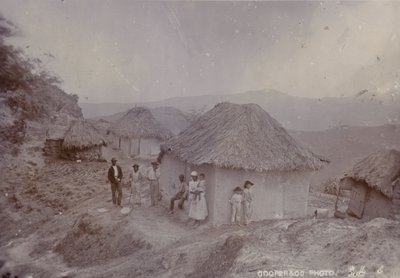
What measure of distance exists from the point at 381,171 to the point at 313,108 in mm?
52697

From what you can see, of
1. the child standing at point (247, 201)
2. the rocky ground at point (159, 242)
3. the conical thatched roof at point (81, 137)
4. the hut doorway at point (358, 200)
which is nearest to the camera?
the rocky ground at point (159, 242)

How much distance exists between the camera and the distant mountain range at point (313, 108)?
167 feet

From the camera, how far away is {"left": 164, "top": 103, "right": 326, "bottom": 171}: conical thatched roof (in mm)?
12633

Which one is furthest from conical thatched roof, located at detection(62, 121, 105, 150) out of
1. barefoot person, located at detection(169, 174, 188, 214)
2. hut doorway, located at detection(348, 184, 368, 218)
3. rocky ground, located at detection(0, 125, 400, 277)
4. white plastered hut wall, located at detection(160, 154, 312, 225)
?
hut doorway, located at detection(348, 184, 368, 218)

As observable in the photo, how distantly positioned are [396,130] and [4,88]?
32.4 metres

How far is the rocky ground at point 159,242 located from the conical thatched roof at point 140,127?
9.17 m

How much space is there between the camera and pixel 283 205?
45.3ft

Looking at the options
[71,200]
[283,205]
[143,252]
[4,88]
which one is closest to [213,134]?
[283,205]

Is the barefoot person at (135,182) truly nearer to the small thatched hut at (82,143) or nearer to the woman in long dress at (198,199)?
the woman in long dress at (198,199)

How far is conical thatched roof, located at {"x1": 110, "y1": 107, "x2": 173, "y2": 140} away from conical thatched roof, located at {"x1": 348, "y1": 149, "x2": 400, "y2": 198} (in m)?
15.7

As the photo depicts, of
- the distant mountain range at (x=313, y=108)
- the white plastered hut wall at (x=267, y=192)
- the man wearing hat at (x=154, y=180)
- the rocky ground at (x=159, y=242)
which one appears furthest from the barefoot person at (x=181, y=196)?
the distant mountain range at (x=313, y=108)

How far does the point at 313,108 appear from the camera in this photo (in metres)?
64.6

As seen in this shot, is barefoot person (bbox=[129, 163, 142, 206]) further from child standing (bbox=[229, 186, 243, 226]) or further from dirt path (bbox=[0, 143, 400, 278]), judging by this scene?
child standing (bbox=[229, 186, 243, 226])

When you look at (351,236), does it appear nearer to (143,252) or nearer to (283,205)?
(283,205)
